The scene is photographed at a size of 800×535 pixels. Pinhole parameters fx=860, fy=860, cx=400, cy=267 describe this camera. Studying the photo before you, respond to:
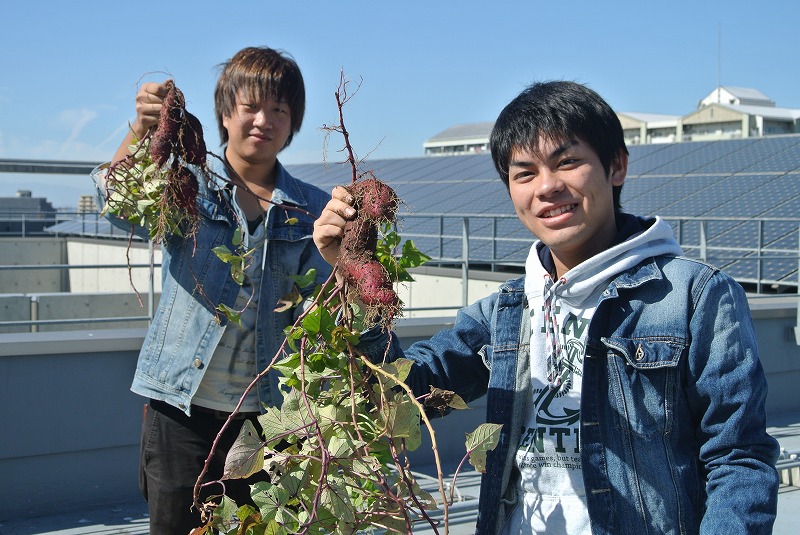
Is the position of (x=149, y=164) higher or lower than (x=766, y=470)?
higher

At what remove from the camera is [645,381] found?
5.39 feet

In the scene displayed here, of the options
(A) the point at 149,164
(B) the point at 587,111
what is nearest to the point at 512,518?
(B) the point at 587,111

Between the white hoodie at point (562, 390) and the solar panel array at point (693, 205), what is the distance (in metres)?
5.33

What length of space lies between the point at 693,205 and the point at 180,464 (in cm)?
1011

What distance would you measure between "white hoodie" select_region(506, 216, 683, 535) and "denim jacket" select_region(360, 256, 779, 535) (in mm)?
35

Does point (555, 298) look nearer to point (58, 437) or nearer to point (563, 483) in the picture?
point (563, 483)

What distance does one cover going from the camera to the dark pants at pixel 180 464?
8.14ft

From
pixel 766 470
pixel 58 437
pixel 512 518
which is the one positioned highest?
pixel 766 470

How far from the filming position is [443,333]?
205 centimetres

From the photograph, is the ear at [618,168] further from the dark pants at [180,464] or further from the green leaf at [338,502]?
the dark pants at [180,464]

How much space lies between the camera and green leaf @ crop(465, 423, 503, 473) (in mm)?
1533

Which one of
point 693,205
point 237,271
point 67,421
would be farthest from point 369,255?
point 693,205

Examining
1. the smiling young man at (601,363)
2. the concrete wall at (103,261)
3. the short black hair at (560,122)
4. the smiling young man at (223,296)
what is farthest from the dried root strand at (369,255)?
the concrete wall at (103,261)

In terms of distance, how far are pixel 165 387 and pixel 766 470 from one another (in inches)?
66.3
